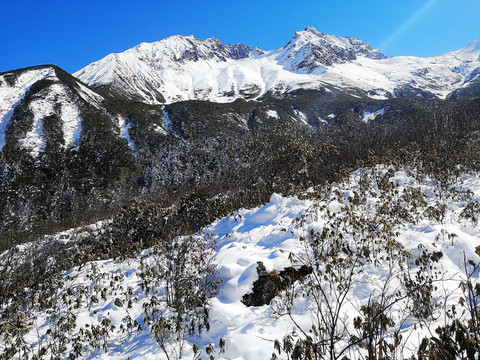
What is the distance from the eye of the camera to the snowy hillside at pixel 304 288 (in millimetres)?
3455

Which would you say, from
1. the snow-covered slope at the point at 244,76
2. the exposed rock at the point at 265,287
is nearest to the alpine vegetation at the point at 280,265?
the exposed rock at the point at 265,287

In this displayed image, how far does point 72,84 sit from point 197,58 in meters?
149

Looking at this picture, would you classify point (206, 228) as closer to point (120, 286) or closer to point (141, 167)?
point (120, 286)

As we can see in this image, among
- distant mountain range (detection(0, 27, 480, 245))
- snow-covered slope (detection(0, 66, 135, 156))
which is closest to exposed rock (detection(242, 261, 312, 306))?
distant mountain range (detection(0, 27, 480, 245))

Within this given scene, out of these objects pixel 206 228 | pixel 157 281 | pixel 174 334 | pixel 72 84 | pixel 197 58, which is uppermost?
pixel 197 58

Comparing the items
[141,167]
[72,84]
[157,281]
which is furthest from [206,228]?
[72,84]

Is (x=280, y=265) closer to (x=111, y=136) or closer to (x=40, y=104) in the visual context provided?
(x=111, y=136)

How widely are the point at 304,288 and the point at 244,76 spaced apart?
540 ft

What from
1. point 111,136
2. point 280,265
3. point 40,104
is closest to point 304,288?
point 280,265

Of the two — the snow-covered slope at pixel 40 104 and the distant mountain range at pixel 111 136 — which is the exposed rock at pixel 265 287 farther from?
the snow-covered slope at pixel 40 104

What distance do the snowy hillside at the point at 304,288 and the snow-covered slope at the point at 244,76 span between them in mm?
110149

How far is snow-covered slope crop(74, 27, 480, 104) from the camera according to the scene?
387 feet

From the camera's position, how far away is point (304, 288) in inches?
186

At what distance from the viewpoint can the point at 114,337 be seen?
4.34m
